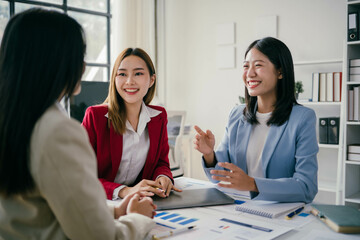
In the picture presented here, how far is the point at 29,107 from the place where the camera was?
2.28 ft

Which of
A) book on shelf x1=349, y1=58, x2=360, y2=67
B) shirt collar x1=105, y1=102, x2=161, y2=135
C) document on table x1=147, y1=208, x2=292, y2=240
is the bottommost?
document on table x1=147, y1=208, x2=292, y2=240

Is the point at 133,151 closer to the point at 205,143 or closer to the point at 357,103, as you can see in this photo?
the point at 205,143

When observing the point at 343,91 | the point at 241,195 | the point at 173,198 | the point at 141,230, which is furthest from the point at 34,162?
the point at 343,91

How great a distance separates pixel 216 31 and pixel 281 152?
2.96 meters

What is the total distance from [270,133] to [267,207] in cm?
43

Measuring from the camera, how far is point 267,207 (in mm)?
1212

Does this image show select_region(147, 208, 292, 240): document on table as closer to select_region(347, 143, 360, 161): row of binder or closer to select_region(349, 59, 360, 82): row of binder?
select_region(347, 143, 360, 161): row of binder

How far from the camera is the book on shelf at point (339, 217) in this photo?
0.98 m

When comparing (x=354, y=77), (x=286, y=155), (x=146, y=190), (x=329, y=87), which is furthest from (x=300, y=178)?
(x=329, y=87)

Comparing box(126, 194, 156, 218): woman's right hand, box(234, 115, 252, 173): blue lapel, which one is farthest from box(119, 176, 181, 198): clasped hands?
box(234, 115, 252, 173): blue lapel

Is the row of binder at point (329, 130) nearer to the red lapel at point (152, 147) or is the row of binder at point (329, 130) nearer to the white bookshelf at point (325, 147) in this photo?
the white bookshelf at point (325, 147)

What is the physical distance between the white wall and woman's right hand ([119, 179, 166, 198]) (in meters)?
2.58

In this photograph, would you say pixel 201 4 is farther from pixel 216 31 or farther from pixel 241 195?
pixel 241 195

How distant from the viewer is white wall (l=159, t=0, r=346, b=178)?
133 inches
